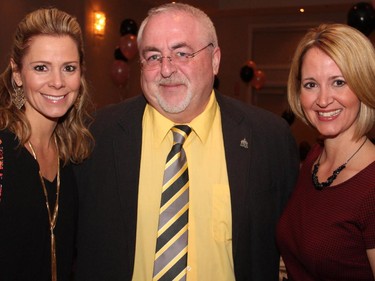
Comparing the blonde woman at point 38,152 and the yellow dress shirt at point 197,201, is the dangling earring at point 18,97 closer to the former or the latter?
the blonde woman at point 38,152

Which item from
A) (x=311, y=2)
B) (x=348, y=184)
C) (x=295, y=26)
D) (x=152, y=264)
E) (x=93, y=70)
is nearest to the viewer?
(x=348, y=184)

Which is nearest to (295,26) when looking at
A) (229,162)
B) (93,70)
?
(93,70)

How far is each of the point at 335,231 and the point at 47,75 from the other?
1320 millimetres

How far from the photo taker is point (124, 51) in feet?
24.9

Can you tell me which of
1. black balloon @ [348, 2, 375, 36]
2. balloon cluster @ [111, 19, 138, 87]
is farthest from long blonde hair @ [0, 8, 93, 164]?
balloon cluster @ [111, 19, 138, 87]

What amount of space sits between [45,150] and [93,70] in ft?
20.0

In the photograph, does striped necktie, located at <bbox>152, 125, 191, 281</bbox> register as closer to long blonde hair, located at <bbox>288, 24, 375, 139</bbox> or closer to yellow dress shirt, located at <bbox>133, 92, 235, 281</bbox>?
yellow dress shirt, located at <bbox>133, 92, 235, 281</bbox>

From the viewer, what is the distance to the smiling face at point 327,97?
2.00 m

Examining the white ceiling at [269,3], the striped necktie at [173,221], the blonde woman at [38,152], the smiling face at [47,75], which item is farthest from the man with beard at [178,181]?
the white ceiling at [269,3]

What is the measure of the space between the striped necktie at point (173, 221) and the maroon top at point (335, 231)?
1.57 feet

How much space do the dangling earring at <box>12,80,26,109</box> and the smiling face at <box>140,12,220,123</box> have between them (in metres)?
0.54

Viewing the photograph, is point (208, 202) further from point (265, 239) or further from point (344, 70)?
point (344, 70)

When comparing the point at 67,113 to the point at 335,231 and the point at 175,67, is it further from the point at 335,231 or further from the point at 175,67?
the point at 335,231

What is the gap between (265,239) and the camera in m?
2.26
